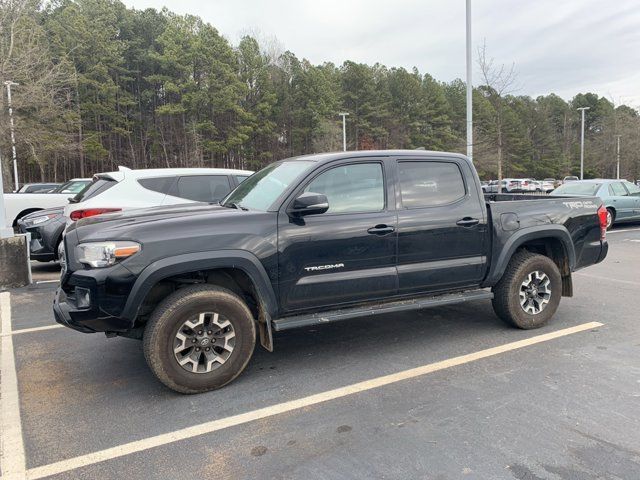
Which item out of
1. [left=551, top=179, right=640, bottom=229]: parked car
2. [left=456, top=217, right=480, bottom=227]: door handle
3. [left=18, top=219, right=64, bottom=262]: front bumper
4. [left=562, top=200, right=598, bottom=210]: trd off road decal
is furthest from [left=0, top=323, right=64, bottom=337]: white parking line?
[left=551, top=179, right=640, bottom=229]: parked car

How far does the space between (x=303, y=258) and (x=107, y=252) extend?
1481mm

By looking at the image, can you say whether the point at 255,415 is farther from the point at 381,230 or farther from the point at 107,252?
the point at 381,230

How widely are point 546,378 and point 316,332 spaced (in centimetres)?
227

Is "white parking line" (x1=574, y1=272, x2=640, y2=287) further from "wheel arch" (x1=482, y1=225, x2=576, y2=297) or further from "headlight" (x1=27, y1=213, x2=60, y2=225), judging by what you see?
"headlight" (x1=27, y1=213, x2=60, y2=225)

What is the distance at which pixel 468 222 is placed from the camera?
15.5 ft

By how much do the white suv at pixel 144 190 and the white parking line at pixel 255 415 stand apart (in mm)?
4040

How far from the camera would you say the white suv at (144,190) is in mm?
6961

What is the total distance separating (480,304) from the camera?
630 cm

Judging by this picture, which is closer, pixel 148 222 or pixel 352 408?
pixel 352 408

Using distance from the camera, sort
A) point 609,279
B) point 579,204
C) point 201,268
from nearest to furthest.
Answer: point 201,268
point 579,204
point 609,279

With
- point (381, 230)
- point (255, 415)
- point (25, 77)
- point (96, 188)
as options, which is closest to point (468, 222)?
point (381, 230)

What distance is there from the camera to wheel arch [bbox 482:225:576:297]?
4922 millimetres

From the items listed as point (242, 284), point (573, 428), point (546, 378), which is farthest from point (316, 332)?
point (573, 428)

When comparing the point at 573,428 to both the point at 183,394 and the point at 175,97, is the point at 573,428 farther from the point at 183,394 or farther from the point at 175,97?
the point at 175,97
